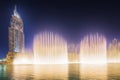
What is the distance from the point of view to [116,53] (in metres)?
150

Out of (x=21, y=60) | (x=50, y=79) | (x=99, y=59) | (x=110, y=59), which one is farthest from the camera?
(x=21, y=60)

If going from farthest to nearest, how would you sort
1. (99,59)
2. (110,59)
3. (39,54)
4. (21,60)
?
(21,60) → (110,59) → (99,59) → (39,54)

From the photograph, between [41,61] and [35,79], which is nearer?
[35,79]

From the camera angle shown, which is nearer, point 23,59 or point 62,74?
point 62,74

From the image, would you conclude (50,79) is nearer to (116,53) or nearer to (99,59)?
(99,59)

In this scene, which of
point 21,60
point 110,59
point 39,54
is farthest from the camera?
point 21,60

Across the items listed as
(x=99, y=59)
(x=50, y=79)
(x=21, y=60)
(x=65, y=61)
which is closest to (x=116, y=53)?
(x=99, y=59)

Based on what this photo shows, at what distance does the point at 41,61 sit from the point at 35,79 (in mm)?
83065

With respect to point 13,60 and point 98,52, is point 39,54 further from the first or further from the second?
point 13,60

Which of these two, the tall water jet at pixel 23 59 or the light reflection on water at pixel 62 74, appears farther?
the tall water jet at pixel 23 59

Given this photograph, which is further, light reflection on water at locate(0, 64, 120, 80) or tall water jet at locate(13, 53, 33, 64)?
tall water jet at locate(13, 53, 33, 64)

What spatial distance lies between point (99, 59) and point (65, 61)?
1605 cm

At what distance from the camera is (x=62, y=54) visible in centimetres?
12544

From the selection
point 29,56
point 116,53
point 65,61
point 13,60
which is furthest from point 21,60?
point 116,53
